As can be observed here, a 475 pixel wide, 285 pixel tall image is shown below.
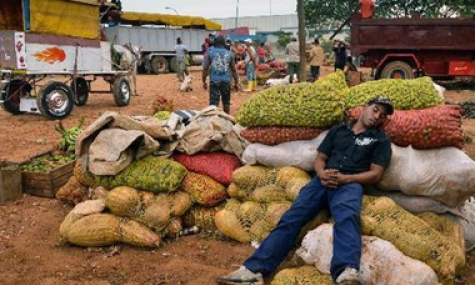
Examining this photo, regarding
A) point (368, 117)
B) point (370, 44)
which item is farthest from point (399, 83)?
point (370, 44)

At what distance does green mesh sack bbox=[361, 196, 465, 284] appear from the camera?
10.9 feet

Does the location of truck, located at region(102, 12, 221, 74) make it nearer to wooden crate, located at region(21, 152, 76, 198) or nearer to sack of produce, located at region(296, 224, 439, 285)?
wooden crate, located at region(21, 152, 76, 198)

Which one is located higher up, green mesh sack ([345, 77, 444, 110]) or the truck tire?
the truck tire

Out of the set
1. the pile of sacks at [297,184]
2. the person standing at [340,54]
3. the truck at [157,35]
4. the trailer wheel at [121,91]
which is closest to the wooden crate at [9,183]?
the pile of sacks at [297,184]

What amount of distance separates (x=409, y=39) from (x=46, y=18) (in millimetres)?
9884

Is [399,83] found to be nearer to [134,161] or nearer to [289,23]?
[134,161]

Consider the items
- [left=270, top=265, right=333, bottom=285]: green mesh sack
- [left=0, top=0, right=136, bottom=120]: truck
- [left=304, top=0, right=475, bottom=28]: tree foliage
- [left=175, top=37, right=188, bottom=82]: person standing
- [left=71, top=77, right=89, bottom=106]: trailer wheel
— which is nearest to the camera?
[left=270, top=265, right=333, bottom=285]: green mesh sack

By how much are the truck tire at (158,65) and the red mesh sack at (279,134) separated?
64.1 ft

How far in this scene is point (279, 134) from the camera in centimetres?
441

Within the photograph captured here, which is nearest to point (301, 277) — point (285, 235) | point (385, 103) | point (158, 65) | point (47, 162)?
point (285, 235)

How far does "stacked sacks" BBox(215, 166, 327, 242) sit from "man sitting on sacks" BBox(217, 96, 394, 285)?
1.19 ft

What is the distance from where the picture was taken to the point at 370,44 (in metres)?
14.5

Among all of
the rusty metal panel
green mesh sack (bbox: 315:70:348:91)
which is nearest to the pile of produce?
green mesh sack (bbox: 315:70:348:91)

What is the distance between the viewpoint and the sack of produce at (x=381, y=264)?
10.3 feet
